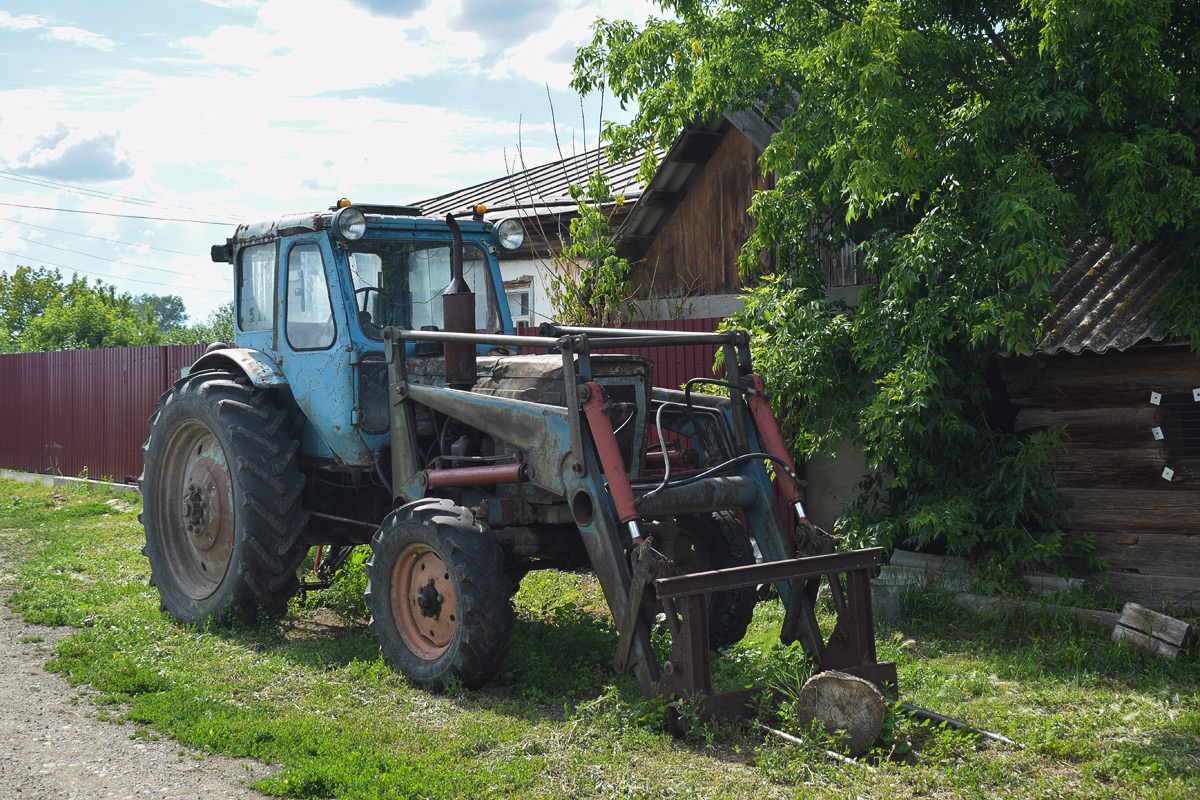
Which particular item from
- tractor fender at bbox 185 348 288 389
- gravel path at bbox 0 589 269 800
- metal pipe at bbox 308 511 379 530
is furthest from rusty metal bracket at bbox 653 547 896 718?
tractor fender at bbox 185 348 288 389

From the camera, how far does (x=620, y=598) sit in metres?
5.46

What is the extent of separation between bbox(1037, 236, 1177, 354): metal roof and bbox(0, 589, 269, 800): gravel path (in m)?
6.08

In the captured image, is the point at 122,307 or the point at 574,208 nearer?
the point at 574,208

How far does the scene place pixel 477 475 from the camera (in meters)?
6.45

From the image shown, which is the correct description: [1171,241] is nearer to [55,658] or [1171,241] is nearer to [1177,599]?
[1177,599]

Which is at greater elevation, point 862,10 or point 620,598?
point 862,10

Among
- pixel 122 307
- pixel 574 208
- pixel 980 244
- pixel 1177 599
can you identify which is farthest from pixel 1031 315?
pixel 122 307

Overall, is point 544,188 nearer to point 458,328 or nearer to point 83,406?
point 83,406

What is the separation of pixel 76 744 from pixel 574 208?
1071 cm

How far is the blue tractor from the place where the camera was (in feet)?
18.7

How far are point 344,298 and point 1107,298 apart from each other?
5.59 metres

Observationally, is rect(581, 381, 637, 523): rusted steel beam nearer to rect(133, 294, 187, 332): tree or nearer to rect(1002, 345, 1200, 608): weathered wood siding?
rect(1002, 345, 1200, 608): weathered wood siding

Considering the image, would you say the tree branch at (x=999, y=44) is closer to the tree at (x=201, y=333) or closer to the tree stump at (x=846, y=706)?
the tree stump at (x=846, y=706)

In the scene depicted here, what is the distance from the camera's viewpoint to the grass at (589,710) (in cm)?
467
